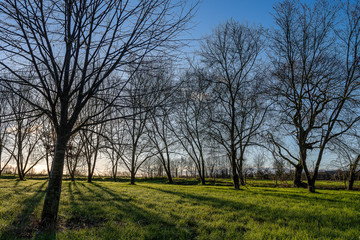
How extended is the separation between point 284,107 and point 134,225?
535 inches

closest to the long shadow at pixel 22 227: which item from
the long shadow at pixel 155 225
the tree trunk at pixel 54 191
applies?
the tree trunk at pixel 54 191

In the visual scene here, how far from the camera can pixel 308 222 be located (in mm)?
4480

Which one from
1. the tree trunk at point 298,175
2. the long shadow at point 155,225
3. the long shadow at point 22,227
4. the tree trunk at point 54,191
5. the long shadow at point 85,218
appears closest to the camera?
the long shadow at point 22,227

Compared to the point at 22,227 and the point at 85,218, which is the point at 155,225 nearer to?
the point at 85,218

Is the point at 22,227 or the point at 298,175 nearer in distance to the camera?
the point at 22,227

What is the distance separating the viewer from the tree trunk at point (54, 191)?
3.67m

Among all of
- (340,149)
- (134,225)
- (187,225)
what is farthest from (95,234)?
(340,149)

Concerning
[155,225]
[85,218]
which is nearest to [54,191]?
[85,218]

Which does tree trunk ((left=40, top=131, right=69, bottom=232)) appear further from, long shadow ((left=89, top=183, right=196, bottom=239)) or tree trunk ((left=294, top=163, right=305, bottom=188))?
tree trunk ((left=294, top=163, right=305, bottom=188))

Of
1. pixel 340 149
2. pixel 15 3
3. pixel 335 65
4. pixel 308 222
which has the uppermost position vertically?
pixel 335 65

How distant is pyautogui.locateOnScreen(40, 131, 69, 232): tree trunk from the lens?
12.0 feet

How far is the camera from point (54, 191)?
12.3 feet

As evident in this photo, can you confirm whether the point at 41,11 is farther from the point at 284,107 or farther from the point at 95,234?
the point at 284,107

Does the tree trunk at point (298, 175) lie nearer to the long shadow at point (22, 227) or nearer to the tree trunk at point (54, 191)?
the tree trunk at point (54, 191)
